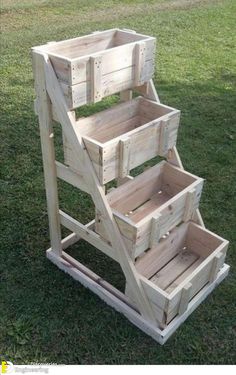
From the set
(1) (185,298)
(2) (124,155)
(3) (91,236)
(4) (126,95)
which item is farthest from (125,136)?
(1) (185,298)

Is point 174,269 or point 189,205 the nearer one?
point 189,205

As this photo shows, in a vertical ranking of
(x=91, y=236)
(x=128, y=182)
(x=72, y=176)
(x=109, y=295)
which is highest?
(x=72, y=176)

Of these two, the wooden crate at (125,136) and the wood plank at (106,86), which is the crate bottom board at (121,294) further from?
the wood plank at (106,86)

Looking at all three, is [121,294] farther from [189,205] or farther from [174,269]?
[189,205]

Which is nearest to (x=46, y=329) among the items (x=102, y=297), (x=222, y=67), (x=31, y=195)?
(x=102, y=297)

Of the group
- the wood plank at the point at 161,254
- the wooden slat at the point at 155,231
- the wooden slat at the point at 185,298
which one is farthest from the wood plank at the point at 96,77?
the wooden slat at the point at 185,298

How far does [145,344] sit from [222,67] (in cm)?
658

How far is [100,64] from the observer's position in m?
2.84

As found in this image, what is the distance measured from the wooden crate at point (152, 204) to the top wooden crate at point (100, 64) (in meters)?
0.81

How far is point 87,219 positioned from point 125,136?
1.66 metres

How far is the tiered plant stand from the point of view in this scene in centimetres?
290

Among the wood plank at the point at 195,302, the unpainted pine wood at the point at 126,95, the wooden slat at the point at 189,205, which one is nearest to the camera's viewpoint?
the wood plank at the point at 195,302

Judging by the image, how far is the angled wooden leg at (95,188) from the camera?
2.85m

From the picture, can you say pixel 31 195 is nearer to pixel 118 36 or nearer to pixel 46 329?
pixel 46 329
